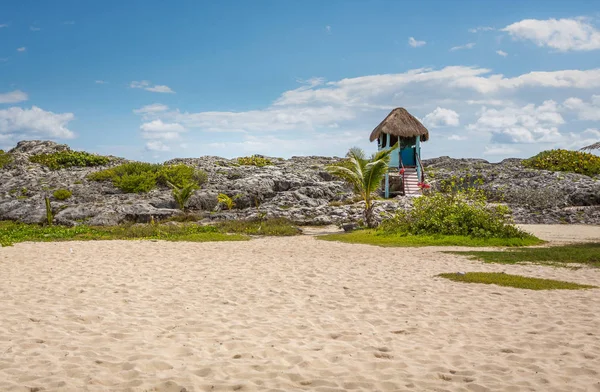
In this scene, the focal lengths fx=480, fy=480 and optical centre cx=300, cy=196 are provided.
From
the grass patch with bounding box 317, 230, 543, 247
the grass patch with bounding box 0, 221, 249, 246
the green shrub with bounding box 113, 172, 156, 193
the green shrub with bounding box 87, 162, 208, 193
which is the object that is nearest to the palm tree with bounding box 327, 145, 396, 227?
the grass patch with bounding box 317, 230, 543, 247

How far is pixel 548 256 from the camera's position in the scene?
45.0 ft

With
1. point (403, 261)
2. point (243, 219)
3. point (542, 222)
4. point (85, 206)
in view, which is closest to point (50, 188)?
point (85, 206)

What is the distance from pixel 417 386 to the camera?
4.64 m

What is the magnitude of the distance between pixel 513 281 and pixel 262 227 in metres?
13.9

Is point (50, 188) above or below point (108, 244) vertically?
above

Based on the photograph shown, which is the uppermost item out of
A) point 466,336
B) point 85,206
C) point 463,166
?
point 463,166

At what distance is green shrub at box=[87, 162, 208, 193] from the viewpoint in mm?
34250

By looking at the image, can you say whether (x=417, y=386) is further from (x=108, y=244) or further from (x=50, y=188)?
(x=50, y=188)

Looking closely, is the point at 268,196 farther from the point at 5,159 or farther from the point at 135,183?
the point at 5,159

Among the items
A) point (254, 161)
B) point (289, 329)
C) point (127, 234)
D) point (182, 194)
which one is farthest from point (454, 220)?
point (254, 161)

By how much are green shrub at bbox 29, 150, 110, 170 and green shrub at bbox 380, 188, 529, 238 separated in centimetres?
3127

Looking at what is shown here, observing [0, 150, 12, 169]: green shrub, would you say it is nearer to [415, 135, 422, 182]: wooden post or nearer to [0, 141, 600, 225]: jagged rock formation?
A: [0, 141, 600, 225]: jagged rock formation

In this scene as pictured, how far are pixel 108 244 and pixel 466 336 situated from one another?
14031 millimetres

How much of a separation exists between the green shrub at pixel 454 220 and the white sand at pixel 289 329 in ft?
21.7
